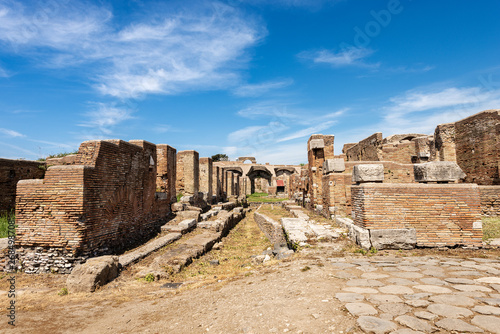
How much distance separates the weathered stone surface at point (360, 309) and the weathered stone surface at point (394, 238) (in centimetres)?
320

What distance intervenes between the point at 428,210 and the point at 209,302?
506 centimetres

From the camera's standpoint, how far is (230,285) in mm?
4387

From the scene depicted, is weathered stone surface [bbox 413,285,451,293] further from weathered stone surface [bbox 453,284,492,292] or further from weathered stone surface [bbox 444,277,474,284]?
weathered stone surface [bbox 444,277,474,284]

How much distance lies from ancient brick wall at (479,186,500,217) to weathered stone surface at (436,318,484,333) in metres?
11.4

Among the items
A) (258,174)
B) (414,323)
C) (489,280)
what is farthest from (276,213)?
(258,174)

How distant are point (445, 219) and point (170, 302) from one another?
5.84m

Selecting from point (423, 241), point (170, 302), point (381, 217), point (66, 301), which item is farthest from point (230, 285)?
point (423, 241)

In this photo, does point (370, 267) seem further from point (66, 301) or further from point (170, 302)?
point (66, 301)

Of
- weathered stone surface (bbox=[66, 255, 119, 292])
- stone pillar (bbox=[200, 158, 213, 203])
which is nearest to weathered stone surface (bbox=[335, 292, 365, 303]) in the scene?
weathered stone surface (bbox=[66, 255, 119, 292])

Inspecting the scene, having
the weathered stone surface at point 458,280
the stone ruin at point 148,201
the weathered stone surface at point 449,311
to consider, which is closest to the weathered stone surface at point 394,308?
the weathered stone surface at point 449,311

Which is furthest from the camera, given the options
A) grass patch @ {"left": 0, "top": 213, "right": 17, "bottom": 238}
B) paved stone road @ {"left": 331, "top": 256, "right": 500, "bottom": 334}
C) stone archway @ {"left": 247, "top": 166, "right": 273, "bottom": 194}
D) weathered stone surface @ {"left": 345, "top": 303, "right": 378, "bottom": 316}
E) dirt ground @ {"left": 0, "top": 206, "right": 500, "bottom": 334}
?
stone archway @ {"left": 247, "top": 166, "right": 273, "bottom": 194}

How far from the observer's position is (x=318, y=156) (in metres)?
12.9

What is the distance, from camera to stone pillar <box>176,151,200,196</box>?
14680 mm

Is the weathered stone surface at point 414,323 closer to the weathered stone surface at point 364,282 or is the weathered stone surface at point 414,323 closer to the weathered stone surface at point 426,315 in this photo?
the weathered stone surface at point 426,315
